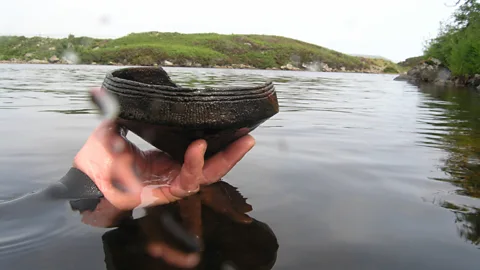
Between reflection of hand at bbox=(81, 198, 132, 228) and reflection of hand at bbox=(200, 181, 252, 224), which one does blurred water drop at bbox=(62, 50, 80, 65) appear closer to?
reflection of hand at bbox=(200, 181, 252, 224)

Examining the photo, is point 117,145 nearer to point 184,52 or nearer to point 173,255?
point 173,255

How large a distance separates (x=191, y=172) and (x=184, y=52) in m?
86.1

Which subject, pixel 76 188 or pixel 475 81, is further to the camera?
pixel 475 81

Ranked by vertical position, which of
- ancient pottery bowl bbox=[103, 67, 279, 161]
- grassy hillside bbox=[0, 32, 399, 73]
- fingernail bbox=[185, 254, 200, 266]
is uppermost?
grassy hillside bbox=[0, 32, 399, 73]

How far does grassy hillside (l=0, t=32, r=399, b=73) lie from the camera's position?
251 ft

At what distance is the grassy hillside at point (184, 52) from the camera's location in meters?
76.4

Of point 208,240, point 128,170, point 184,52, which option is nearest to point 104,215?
point 128,170

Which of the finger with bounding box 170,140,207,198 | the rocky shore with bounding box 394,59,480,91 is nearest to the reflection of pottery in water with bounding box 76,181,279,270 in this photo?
the finger with bounding box 170,140,207,198

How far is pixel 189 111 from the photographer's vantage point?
193 cm

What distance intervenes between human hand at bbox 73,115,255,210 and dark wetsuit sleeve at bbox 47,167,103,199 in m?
0.04

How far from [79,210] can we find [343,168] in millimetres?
2203

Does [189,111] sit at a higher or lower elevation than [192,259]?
higher

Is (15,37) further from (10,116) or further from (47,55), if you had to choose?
(10,116)

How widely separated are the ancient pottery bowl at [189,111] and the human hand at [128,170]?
97mm
